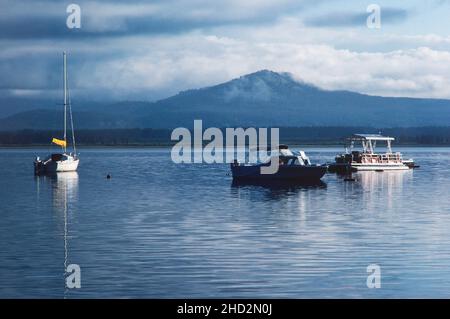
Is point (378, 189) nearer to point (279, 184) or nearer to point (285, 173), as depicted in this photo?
point (285, 173)

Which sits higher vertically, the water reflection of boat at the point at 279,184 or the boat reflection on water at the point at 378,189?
the water reflection of boat at the point at 279,184

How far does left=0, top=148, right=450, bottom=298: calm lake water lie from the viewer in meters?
33.4

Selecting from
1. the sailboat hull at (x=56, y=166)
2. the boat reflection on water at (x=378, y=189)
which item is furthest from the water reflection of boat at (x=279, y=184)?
the sailboat hull at (x=56, y=166)

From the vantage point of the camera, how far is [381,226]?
56.5m

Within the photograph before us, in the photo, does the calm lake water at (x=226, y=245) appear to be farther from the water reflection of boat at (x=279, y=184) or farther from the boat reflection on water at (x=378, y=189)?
the water reflection of boat at (x=279, y=184)

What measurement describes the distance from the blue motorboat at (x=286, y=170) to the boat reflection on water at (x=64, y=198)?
1941 cm

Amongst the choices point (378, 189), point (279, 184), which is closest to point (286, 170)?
point (279, 184)

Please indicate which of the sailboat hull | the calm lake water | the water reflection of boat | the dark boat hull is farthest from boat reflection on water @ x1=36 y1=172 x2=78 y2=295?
the dark boat hull

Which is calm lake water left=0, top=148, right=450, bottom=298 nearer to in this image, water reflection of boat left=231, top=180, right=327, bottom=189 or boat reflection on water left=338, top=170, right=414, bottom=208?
boat reflection on water left=338, top=170, right=414, bottom=208

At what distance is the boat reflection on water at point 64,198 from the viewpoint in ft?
164

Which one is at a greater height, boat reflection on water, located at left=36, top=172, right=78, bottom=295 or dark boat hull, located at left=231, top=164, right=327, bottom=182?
dark boat hull, located at left=231, top=164, right=327, bottom=182

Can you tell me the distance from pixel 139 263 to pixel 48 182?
81833mm

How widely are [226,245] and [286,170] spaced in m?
60.7
